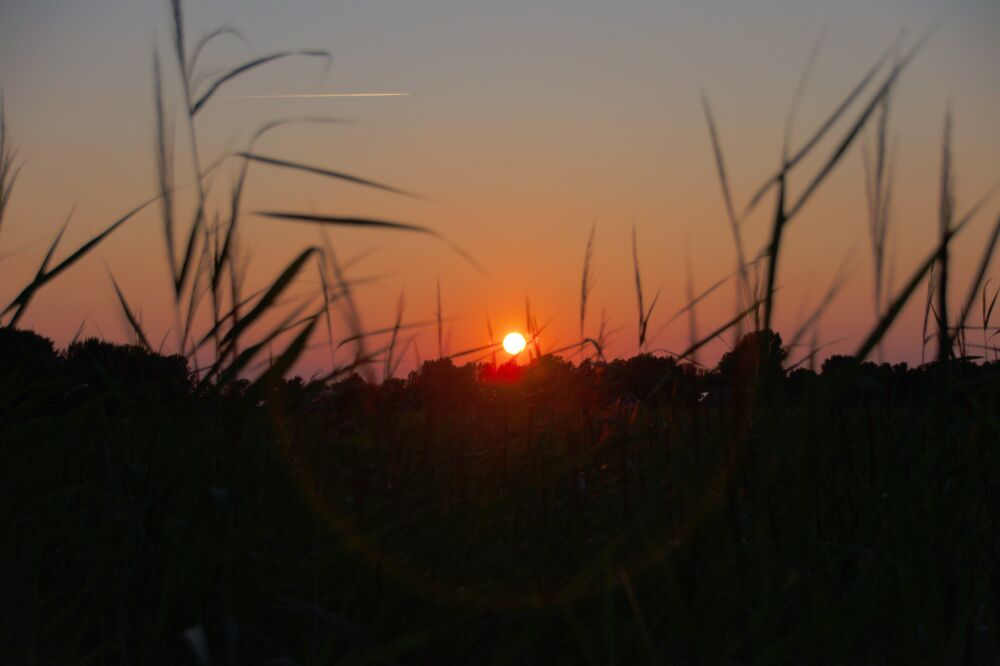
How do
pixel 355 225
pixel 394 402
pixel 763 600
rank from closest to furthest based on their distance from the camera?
pixel 763 600 < pixel 355 225 < pixel 394 402

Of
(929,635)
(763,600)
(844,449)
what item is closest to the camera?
(763,600)

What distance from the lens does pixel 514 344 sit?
8.75ft

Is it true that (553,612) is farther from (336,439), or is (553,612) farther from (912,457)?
(912,457)

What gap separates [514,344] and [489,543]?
Answer: 0.83 m

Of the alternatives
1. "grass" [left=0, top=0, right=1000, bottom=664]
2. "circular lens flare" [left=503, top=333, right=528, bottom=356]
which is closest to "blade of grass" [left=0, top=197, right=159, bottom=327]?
"grass" [left=0, top=0, right=1000, bottom=664]

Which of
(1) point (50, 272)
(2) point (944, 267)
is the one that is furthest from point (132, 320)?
(2) point (944, 267)

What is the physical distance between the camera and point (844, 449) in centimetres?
194

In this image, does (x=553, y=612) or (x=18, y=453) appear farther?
(x=18, y=453)

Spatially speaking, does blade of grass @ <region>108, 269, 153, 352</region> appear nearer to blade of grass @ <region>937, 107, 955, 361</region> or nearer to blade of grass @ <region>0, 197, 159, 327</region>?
blade of grass @ <region>0, 197, 159, 327</region>

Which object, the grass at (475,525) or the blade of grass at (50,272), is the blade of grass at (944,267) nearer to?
the grass at (475,525)

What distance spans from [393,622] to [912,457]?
1218mm

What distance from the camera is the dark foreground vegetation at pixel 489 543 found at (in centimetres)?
146

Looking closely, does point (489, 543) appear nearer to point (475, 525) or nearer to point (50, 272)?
point (475, 525)

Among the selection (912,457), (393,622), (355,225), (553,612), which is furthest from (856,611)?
(355,225)
